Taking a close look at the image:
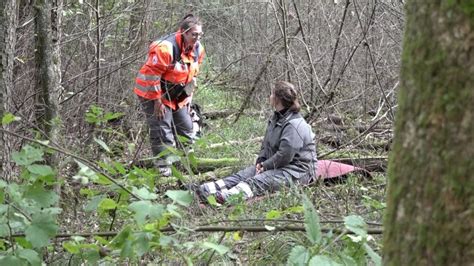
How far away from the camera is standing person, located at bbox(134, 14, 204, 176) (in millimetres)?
7465

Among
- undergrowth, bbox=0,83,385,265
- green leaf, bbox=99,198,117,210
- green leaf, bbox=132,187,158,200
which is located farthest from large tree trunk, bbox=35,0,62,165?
green leaf, bbox=132,187,158,200

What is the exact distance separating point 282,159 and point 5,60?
10.5 ft

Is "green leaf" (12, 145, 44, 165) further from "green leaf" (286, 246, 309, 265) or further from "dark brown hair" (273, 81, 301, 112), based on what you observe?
"dark brown hair" (273, 81, 301, 112)

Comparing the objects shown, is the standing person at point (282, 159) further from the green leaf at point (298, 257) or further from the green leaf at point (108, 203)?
the green leaf at point (298, 257)

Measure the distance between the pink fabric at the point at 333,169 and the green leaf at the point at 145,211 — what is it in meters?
4.28

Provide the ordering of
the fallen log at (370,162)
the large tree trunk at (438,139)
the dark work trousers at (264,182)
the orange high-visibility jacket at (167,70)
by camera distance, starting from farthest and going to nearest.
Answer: the orange high-visibility jacket at (167,70), the fallen log at (370,162), the dark work trousers at (264,182), the large tree trunk at (438,139)

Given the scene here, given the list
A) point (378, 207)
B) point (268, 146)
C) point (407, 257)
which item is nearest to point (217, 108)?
point (268, 146)

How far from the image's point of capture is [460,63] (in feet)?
4.68

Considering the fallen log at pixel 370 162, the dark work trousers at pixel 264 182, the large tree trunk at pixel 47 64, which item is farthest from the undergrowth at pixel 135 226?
the fallen log at pixel 370 162

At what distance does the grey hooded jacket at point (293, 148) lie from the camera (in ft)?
21.7

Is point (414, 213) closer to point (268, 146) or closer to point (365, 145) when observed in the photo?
point (268, 146)

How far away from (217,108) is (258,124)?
2.05 meters

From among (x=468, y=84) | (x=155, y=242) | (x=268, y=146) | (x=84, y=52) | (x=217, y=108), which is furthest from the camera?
(x=217, y=108)

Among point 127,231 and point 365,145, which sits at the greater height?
point 127,231
